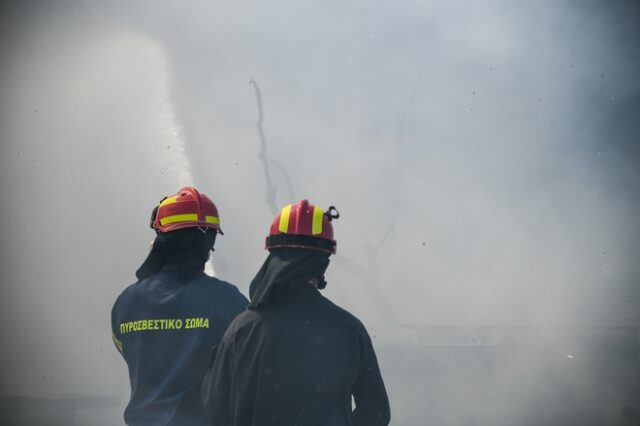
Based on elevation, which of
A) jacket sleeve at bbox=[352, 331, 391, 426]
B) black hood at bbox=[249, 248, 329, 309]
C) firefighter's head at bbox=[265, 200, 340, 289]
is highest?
firefighter's head at bbox=[265, 200, 340, 289]

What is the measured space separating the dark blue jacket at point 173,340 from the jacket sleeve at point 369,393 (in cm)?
68

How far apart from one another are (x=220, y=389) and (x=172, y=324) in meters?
0.60

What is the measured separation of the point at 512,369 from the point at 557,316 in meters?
2.31

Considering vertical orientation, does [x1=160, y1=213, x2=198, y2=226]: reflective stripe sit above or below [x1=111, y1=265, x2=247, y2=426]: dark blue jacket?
above

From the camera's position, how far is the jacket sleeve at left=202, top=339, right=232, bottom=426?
243 centimetres

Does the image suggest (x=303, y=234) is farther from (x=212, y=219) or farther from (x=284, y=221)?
(x=212, y=219)

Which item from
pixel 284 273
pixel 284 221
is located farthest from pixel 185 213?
pixel 284 273

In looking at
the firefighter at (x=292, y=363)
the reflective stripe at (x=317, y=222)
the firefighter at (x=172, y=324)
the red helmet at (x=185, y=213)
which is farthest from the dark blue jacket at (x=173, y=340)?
the reflective stripe at (x=317, y=222)

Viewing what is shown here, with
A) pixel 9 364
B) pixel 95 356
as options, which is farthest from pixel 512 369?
pixel 9 364

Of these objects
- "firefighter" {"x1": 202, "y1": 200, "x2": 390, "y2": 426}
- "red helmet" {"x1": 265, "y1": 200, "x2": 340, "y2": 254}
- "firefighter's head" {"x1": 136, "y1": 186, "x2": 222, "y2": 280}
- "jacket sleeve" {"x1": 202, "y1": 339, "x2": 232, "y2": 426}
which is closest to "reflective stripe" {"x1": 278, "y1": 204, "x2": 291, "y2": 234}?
"red helmet" {"x1": 265, "y1": 200, "x2": 340, "y2": 254}

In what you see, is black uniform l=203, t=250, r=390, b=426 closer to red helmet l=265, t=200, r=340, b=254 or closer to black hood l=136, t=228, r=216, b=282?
red helmet l=265, t=200, r=340, b=254

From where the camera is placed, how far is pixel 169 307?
2967mm

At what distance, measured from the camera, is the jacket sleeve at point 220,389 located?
243cm

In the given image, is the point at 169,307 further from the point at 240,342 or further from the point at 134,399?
the point at 240,342
